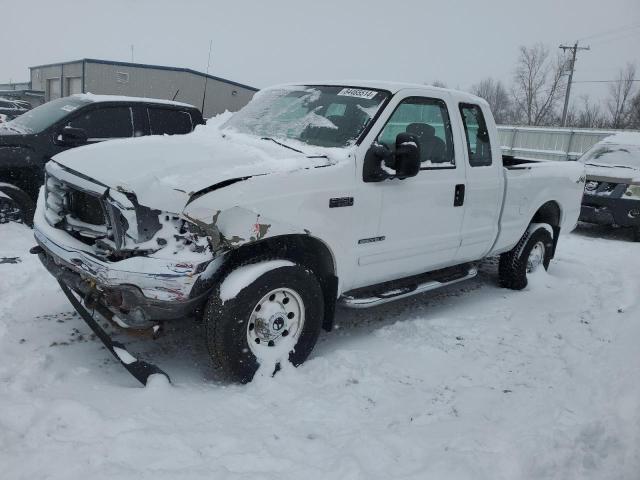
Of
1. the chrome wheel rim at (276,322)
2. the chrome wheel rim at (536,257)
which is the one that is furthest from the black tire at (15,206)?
the chrome wheel rim at (536,257)

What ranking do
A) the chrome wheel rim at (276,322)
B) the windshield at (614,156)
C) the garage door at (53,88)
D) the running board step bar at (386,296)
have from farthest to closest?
1. the garage door at (53,88)
2. the windshield at (614,156)
3. the running board step bar at (386,296)
4. the chrome wheel rim at (276,322)

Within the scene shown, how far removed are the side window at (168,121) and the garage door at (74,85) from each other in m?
17.1

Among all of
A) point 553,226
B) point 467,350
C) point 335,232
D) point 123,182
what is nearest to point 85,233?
point 123,182

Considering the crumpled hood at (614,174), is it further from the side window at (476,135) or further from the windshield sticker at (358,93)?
the windshield sticker at (358,93)

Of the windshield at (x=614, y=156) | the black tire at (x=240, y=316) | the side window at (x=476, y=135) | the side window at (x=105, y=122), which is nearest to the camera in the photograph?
the black tire at (x=240, y=316)

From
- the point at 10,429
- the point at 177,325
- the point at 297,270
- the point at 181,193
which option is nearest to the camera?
the point at 10,429

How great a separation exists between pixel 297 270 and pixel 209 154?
955 millimetres

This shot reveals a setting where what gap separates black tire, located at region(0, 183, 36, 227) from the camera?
6.51m

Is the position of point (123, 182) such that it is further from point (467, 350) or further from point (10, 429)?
point (467, 350)

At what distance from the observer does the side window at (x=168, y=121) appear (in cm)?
740

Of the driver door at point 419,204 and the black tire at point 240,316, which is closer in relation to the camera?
the black tire at point 240,316

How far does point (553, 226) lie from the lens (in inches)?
262

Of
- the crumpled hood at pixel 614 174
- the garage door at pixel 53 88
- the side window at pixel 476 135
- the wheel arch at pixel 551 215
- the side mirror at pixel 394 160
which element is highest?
the garage door at pixel 53 88

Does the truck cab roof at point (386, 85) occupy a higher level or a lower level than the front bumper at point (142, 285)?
higher
